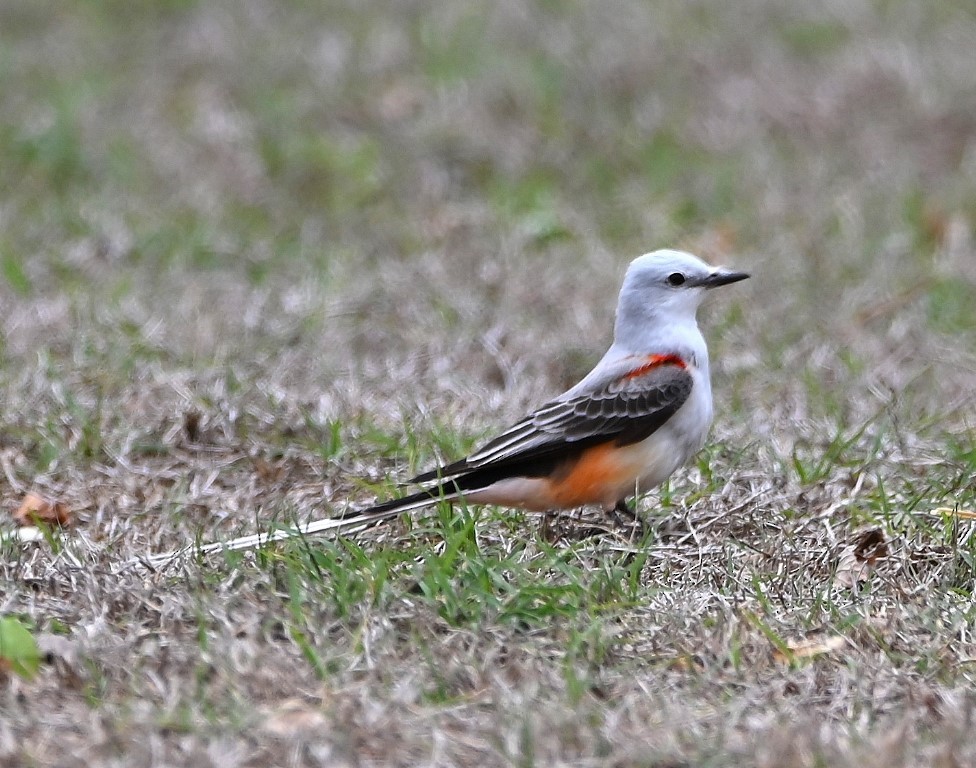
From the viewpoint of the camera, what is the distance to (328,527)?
4.87 metres

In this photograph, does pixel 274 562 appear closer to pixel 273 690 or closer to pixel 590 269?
pixel 273 690

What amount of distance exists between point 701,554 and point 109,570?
1.83 m

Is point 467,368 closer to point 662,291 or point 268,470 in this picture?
point 268,470

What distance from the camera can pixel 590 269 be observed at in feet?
28.0

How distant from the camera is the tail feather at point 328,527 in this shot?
472 cm

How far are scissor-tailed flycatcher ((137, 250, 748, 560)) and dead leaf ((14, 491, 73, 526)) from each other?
95 centimetres

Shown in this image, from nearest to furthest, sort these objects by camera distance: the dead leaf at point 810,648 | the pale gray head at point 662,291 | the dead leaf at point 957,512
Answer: the dead leaf at point 810,648 → the dead leaf at point 957,512 → the pale gray head at point 662,291

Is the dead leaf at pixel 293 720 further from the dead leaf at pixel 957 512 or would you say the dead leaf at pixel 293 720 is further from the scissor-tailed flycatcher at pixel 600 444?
the dead leaf at pixel 957 512

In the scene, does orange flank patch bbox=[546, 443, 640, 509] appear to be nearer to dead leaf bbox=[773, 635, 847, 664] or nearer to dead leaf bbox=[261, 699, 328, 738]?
dead leaf bbox=[773, 635, 847, 664]

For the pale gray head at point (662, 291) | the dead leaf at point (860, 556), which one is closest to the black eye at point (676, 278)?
the pale gray head at point (662, 291)

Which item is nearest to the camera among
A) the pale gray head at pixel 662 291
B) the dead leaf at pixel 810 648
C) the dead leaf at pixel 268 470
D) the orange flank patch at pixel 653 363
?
the dead leaf at pixel 810 648

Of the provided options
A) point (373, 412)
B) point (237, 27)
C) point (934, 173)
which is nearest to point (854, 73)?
point (934, 173)

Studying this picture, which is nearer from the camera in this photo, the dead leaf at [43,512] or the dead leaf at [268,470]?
the dead leaf at [43,512]

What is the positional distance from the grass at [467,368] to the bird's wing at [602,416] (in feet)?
0.95
